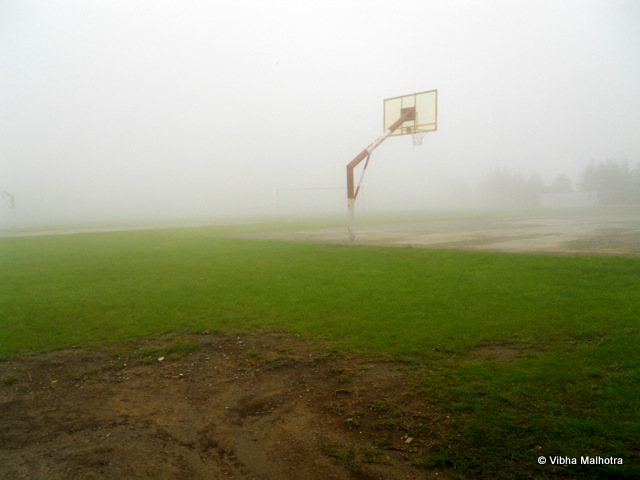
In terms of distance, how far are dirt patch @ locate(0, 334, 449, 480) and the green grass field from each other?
44 cm

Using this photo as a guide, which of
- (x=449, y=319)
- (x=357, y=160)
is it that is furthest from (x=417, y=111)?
(x=449, y=319)

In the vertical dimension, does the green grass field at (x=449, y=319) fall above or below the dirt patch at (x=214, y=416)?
above

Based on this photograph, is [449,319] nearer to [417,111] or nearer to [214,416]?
[214,416]

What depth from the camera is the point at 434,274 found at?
10828 mm

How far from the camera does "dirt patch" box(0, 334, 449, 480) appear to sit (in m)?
3.79

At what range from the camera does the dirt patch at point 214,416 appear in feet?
12.5

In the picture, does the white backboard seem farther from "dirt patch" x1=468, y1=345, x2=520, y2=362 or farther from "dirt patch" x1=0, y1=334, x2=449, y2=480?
"dirt patch" x1=0, y1=334, x2=449, y2=480

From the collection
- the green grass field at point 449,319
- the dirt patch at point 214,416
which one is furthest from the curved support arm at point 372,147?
the dirt patch at point 214,416

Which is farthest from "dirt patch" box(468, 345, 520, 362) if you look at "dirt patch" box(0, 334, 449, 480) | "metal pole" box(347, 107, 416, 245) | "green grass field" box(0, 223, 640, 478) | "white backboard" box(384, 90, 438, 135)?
"white backboard" box(384, 90, 438, 135)

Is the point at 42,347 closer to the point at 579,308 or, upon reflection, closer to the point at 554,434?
the point at 554,434

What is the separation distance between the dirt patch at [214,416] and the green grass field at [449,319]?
0.44 meters

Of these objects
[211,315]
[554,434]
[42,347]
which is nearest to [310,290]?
[211,315]

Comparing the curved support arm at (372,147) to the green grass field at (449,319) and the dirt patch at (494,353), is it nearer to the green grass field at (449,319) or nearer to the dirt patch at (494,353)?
the green grass field at (449,319)

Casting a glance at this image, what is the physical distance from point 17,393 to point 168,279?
655 cm
